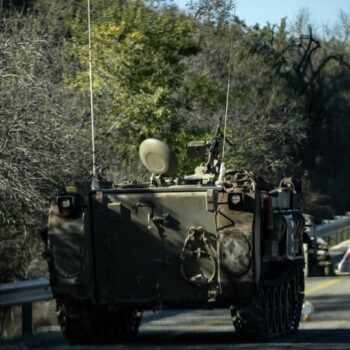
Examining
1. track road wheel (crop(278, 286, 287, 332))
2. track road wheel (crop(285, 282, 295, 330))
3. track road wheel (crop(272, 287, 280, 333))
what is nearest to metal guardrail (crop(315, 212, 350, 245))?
track road wheel (crop(285, 282, 295, 330))

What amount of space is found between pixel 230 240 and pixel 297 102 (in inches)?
1426

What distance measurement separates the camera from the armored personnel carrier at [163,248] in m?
14.5

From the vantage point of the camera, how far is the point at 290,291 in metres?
16.9

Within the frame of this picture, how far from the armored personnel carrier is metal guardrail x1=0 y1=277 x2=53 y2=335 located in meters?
0.65

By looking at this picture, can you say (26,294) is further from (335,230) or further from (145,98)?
A: (335,230)

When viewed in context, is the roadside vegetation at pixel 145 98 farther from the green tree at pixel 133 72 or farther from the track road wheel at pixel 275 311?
the track road wheel at pixel 275 311

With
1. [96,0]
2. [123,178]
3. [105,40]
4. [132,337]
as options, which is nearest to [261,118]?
[96,0]

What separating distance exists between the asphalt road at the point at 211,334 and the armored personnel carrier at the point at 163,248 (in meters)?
0.39

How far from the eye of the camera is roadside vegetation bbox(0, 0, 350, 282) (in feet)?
60.3

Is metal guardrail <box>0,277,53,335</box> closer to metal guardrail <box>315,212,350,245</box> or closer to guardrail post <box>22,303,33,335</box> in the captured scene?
guardrail post <box>22,303,33,335</box>

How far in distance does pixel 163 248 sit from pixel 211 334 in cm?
165

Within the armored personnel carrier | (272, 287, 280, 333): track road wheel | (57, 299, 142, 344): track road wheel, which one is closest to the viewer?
the armored personnel carrier

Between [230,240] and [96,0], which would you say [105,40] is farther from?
[230,240]

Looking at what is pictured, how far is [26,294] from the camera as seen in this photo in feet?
50.5
